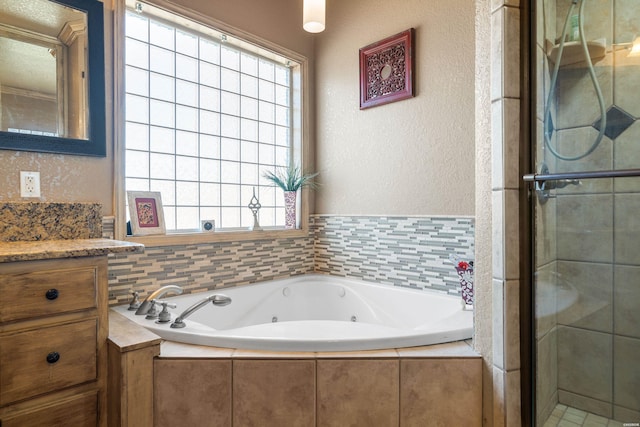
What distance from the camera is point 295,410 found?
132 centimetres

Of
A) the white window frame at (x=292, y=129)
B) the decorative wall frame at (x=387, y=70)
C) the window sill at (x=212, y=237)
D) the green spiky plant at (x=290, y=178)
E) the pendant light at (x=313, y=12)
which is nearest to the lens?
the pendant light at (x=313, y=12)

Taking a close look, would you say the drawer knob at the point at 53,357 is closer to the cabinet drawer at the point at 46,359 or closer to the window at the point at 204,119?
the cabinet drawer at the point at 46,359

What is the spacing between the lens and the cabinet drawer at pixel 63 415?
1.14 metres

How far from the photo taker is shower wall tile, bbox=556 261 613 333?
124 centimetres

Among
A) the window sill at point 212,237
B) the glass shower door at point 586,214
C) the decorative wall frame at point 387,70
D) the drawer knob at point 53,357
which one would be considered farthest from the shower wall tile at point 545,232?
the window sill at point 212,237

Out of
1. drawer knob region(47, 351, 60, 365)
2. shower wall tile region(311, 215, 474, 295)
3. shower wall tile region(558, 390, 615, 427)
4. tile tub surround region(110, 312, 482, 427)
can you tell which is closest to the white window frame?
shower wall tile region(311, 215, 474, 295)

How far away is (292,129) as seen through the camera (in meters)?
3.01

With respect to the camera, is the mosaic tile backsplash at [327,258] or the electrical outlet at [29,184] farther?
the mosaic tile backsplash at [327,258]

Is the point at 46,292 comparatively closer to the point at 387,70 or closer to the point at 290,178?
the point at 290,178

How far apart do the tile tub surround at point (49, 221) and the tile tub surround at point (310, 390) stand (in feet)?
2.61

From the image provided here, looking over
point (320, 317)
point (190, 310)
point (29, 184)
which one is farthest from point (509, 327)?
point (29, 184)

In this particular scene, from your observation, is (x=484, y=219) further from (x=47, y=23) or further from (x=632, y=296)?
(x=47, y=23)

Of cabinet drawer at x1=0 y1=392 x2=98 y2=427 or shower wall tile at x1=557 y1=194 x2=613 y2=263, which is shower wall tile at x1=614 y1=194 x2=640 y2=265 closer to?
shower wall tile at x1=557 y1=194 x2=613 y2=263

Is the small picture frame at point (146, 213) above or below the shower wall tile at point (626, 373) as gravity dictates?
above
